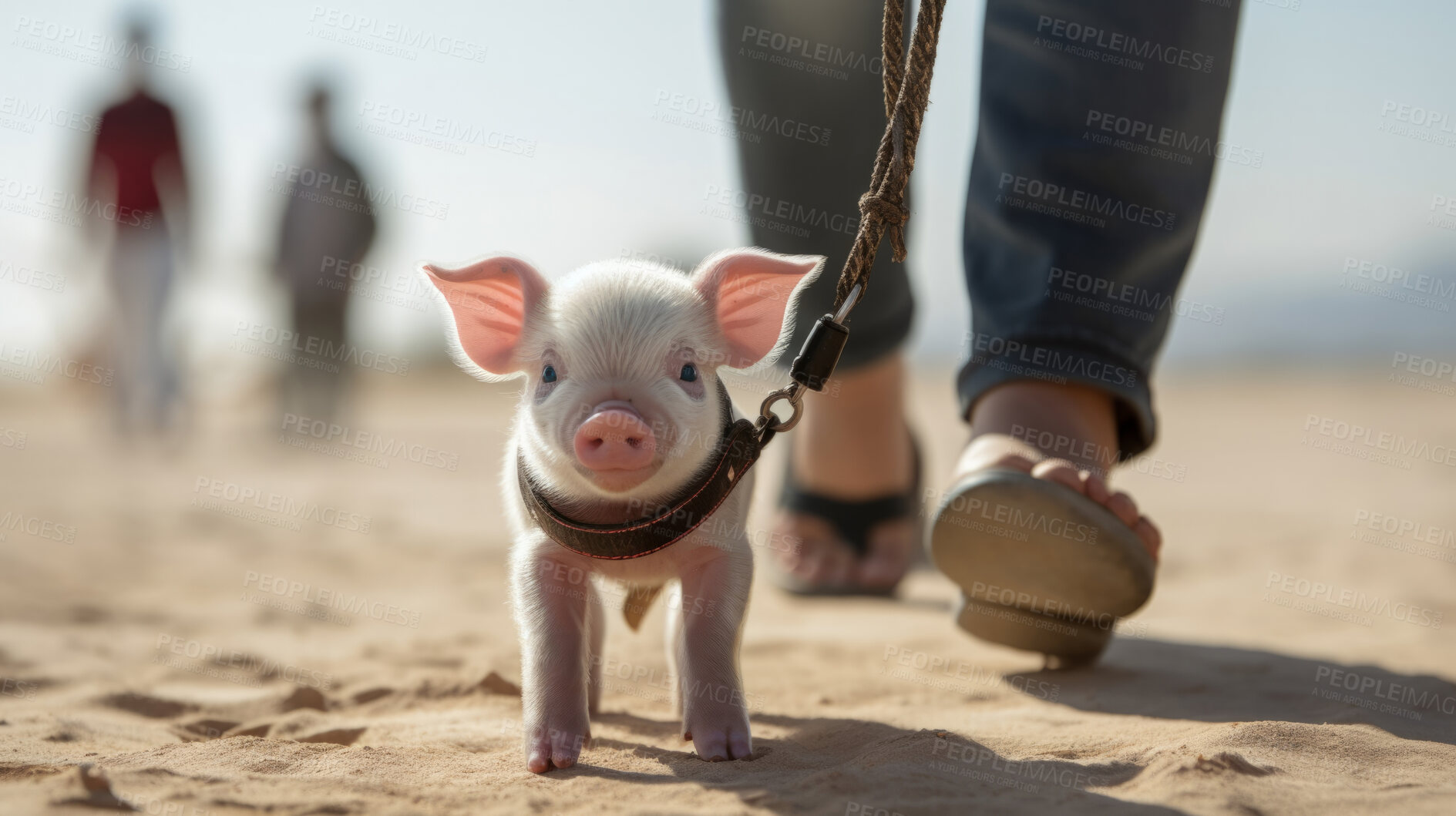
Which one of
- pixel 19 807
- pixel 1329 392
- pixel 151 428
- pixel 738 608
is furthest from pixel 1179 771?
pixel 1329 392

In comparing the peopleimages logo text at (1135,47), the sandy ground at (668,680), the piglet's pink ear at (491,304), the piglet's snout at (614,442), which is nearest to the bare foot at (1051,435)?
the sandy ground at (668,680)

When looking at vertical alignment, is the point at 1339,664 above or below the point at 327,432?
below

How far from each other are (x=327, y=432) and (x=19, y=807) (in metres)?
11.2

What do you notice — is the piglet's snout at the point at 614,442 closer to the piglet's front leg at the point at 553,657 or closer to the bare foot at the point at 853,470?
the piglet's front leg at the point at 553,657

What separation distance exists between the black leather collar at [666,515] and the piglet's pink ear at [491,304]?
13.7 inches

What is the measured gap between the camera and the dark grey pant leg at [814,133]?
3.98 m

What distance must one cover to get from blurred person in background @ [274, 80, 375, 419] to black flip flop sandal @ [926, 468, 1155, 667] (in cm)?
1005

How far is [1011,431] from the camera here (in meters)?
3.02

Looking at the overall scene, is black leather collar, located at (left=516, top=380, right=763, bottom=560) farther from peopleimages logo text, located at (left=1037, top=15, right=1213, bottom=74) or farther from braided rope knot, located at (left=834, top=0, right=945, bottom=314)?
peopleimages logo text, located at (left=1037, top=15, right=1213, bottom=74)

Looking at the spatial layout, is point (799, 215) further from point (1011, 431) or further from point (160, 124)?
point (160, 124)

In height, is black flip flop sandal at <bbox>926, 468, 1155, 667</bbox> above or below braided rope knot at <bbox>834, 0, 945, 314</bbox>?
below

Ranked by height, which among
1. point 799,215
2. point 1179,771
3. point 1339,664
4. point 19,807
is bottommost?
point 19,807

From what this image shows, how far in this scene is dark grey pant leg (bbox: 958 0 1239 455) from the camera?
2979 mm

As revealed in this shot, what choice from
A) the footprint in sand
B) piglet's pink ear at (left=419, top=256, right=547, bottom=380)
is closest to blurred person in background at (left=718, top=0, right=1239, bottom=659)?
piglet's pink ear at (left=419, top=256, right=547, bottom=380)
